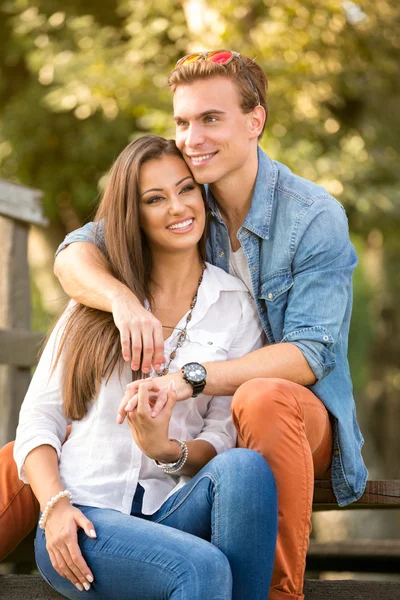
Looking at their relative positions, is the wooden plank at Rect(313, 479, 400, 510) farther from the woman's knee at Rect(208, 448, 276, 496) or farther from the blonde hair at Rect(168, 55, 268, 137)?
the blonde hair at Rect(168, 55, 268, 137)

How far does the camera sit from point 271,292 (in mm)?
2818

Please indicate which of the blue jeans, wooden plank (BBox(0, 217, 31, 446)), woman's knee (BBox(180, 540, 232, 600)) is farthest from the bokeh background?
woman's knee (BBox(180, 540, 232, 600))

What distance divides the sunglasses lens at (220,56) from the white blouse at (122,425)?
2.35 ft

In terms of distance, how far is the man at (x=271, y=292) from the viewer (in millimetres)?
2393

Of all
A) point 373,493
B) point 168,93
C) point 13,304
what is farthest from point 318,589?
point 168,93

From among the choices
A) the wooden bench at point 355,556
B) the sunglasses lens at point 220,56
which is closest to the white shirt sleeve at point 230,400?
the sunglasses lens at point 220,56

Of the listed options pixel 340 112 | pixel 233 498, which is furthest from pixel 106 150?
pixel 233 498

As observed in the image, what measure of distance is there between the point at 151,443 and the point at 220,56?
4.12 ft

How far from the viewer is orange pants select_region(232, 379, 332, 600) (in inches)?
92.6

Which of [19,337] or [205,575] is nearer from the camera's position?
[205,575]

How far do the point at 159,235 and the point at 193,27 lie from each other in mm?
4171

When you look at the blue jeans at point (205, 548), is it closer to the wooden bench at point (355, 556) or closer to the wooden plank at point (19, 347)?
the wooden plank at point (19, 347)

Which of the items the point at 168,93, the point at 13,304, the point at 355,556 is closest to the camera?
the point at 13,304

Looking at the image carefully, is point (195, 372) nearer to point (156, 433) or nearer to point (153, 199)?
point (156, 433)
